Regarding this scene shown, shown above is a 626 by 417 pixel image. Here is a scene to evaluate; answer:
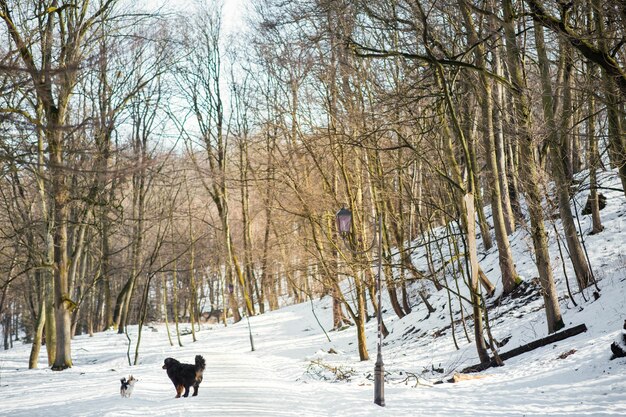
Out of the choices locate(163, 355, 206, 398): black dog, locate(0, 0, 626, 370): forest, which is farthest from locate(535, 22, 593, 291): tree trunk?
locate(163, 355, 206, 398): black dog

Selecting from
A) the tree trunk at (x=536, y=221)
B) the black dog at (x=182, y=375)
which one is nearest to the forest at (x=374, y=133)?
the tree trunk at (x=536, y=221)

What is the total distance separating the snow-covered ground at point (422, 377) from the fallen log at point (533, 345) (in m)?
0.21

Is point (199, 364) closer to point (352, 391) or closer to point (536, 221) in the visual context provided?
point (352, 391)

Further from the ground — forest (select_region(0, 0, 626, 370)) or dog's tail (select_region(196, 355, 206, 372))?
forest (select_region(0, 0, 626, 370))

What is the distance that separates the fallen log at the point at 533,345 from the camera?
36.2 feet

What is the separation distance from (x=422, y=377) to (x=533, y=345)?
248 centimetres

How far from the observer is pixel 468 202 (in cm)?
1076

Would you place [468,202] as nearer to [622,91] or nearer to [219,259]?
[622,91]

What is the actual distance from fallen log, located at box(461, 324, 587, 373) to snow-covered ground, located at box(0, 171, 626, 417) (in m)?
0.21

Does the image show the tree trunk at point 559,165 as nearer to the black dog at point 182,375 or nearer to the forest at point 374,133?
the forest at point 374,133

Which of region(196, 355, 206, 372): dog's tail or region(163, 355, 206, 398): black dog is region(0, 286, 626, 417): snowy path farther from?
region(196, 355, 206, 372): dog's tail

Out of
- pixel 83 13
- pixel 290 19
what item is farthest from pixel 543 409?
pixel 83 13

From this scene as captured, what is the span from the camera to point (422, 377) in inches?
477

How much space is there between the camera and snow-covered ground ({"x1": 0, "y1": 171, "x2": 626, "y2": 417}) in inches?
334
